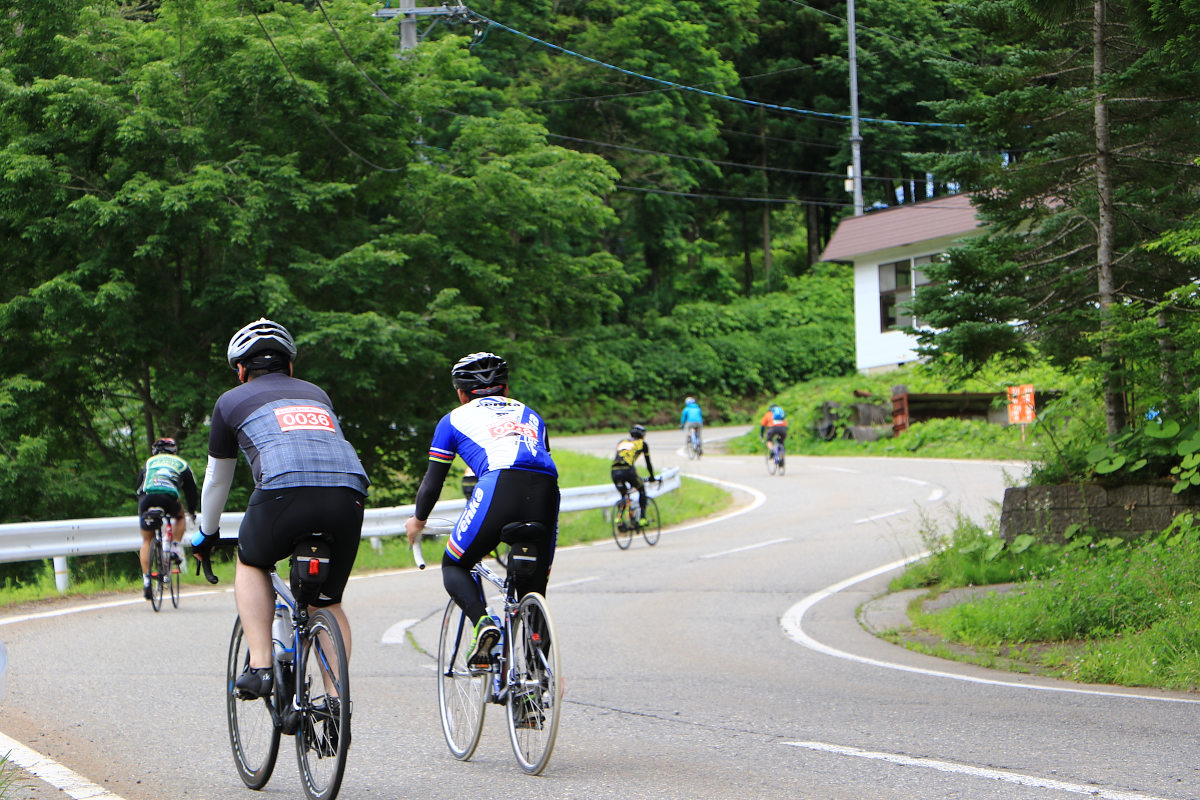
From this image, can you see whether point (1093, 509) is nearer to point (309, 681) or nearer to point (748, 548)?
point (748, 548)

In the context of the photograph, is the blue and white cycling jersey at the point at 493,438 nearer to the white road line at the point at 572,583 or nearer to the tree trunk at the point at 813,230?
the white road line at the point at 572,583

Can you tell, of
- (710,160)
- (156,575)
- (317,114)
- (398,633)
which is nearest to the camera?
(398,633)

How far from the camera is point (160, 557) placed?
1316 centimetres

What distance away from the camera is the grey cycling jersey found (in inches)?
208

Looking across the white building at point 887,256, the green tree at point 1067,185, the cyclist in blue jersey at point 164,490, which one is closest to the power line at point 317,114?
the cyclist in blue jersey at point 164,490

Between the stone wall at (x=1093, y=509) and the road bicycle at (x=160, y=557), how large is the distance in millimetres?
8529

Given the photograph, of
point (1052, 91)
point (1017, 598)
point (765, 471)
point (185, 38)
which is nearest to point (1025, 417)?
point (765, 471)

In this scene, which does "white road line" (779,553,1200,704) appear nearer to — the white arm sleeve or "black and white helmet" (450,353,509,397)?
"black and white helmet" (450,353,509,397)

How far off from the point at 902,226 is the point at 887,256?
167 centimetres

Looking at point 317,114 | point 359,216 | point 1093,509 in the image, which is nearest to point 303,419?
point 1093,509

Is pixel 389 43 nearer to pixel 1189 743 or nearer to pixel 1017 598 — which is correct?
pixel 1017 598

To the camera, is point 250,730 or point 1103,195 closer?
point 250,730

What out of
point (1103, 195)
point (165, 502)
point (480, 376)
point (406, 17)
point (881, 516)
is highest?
point (406, 17)

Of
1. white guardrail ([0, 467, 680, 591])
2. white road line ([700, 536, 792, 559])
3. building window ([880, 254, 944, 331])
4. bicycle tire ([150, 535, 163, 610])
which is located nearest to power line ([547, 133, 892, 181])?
building window ([880, 254, 944, 331])
